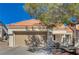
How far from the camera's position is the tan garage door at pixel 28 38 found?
18700 centimetres

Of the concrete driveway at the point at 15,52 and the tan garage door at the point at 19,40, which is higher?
→ the tan garage door at the point at 19,40

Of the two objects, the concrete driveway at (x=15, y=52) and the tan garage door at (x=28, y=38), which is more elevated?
the tan garage door at (x=28, y=38)

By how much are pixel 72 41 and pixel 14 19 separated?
3.69 ft

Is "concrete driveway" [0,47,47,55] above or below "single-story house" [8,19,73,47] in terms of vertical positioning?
below

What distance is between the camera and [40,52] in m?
187

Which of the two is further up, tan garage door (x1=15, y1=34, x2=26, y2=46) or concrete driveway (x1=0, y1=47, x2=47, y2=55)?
tan garage door (x1=15, y1=34, x2=26, y2=46)

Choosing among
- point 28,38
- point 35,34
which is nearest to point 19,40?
point 28,38

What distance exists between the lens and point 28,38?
614 feet

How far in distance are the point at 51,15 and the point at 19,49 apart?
856 mm

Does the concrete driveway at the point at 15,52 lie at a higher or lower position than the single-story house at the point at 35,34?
lower

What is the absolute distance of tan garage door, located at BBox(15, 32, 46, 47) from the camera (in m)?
187

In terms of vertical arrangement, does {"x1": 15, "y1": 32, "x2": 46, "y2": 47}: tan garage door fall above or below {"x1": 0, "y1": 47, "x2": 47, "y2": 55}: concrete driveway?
above

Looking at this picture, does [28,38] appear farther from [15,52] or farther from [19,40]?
[15,52]

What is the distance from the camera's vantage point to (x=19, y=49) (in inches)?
7357
